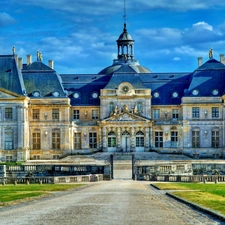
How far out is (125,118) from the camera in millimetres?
86562

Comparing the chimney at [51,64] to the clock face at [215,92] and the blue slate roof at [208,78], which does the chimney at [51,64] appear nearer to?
the blue slate roof at [208,78]

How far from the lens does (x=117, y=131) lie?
8650cm

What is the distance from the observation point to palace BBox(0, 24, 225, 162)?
8538cm

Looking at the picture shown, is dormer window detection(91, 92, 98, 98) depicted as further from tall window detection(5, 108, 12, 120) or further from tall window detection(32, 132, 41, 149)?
tall window detection(5, 108, 12, 120)

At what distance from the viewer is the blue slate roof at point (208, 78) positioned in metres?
86.9

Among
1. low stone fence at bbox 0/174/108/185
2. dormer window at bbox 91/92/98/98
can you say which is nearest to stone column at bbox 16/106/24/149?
dormer window at bbox 91/92/98/98

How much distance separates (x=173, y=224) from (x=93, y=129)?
69.0 m

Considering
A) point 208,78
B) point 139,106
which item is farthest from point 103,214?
point 208,78

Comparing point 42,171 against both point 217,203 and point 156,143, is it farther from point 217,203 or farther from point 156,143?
point 217,203

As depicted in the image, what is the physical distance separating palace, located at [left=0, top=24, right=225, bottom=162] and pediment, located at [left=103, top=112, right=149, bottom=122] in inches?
5.1

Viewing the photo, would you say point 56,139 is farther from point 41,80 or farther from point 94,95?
point 94,95

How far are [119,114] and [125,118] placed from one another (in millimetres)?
937

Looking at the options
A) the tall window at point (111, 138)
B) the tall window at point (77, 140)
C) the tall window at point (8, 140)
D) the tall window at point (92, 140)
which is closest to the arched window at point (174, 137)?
the tall window at point (111, 138)

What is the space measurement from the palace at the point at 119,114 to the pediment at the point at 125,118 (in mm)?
129
